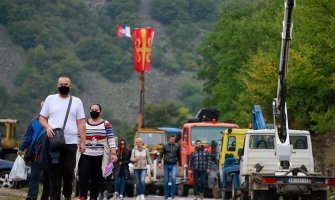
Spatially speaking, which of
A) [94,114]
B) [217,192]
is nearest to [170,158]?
[217,192]

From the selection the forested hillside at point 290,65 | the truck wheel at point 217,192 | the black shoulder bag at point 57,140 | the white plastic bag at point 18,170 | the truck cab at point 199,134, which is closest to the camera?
the black shoulder bag at point 57,140

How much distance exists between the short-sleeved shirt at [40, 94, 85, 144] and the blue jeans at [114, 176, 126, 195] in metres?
15.3

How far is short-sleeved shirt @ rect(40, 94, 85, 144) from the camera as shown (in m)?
19.1

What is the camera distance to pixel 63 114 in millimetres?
19094

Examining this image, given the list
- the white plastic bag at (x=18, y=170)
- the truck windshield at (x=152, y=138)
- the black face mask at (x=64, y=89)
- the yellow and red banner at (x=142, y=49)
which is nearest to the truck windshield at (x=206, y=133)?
the truck windshield at (x=152, y=138)

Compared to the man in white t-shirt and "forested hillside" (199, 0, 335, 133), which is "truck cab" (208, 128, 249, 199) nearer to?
"forested hillside" (199, 0, 335, 133)

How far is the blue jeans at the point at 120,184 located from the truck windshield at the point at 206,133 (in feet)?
42.4

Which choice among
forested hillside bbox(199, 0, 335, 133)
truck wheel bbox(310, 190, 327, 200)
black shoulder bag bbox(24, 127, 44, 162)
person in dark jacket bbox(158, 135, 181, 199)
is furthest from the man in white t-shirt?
forested hillside bbox(199, 0, 335, 133)

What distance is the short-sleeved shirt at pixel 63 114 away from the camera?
62.6 ft

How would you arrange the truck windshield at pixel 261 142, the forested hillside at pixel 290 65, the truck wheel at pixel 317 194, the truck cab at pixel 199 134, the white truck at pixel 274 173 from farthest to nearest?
the truck cab at pixel 199 134
the forested hillside at pixel 290 65
the truck windshield at pixel 261 142
the truck wheel at pixel 317 194
the white truck at pixel 274 173

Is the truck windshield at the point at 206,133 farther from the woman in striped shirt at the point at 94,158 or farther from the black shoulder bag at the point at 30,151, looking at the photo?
the woman in striped shirt at the point at 94,158

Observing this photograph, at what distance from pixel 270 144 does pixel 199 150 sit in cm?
465

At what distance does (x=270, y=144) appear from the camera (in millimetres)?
32688

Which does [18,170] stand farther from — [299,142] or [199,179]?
[199,179]
